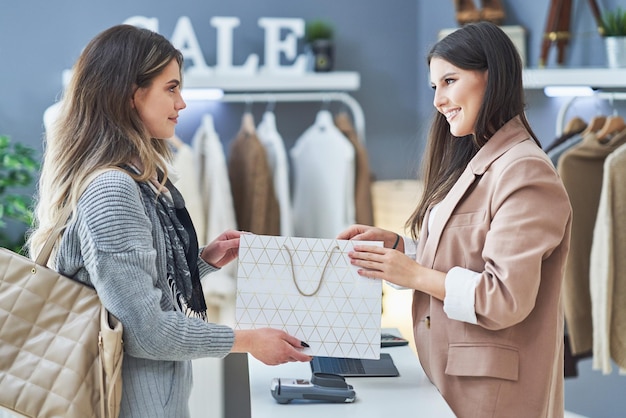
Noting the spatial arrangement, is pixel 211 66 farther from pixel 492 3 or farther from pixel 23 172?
pixel 492 3

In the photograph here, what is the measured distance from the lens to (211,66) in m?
4.21

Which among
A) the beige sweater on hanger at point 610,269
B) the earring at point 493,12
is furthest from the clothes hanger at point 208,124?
the beige sweater on hanger at point 610,269

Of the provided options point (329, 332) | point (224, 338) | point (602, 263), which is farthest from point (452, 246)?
point (602, 263)

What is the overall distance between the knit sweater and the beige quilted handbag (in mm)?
39

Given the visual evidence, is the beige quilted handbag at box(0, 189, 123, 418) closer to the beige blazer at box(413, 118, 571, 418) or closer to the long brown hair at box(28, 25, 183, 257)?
the long brown hair at box(28, 25, 183, 257)

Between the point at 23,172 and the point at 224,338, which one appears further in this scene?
the point at 23,172

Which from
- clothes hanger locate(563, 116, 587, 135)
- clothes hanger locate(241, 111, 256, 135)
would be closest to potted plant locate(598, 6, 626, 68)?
clothes hanger locate(563, 116, 587, 135)

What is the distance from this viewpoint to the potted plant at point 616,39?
3041mm

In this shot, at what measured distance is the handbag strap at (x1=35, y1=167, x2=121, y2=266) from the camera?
1595 millimetres

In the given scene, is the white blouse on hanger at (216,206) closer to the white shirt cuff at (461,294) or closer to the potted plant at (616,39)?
the potted plant at (616,39)

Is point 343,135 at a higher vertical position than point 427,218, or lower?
lower

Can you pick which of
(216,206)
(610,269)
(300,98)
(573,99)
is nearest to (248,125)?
(300,98)

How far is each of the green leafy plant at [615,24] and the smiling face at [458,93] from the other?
1441 millimetres

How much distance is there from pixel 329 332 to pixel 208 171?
6.80 ft
